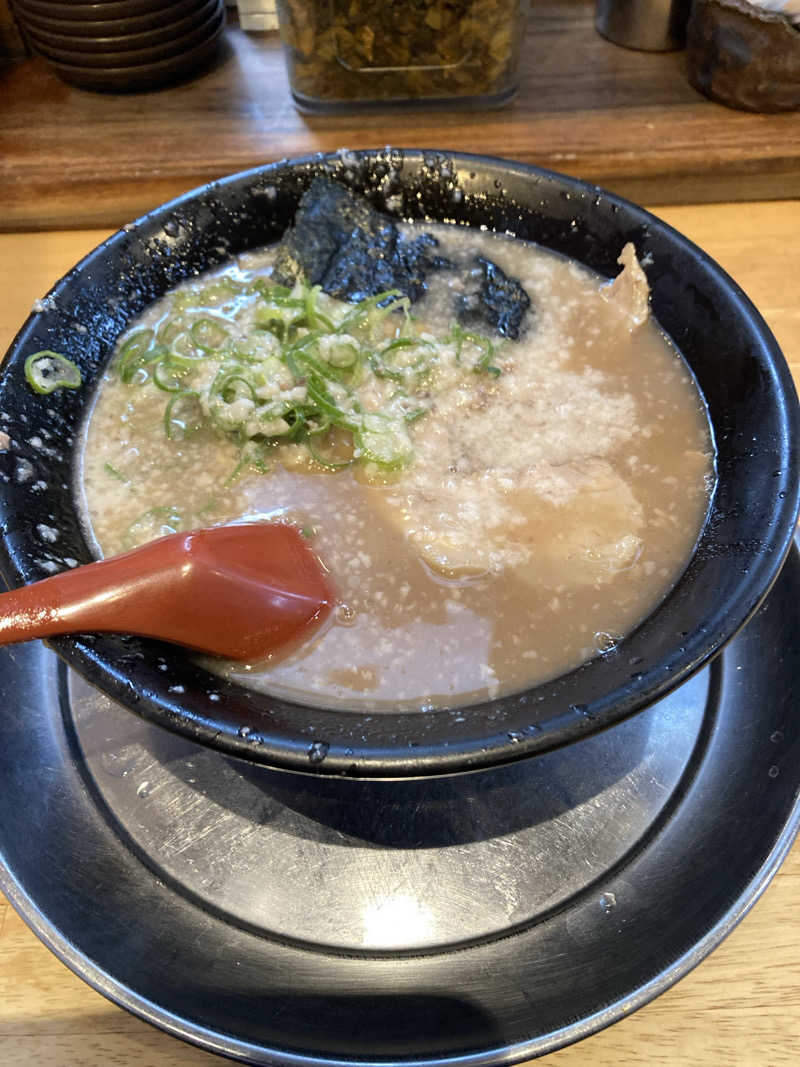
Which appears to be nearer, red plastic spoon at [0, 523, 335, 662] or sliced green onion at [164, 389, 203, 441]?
red plastic spoon at [0, 523, 335, 662]

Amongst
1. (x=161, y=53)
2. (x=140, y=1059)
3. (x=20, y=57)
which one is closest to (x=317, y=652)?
(x=140, y=1059)

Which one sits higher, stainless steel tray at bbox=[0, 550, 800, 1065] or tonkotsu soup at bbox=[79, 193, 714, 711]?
tonkotsu soup at bbox=[79, 193, 714, 711]

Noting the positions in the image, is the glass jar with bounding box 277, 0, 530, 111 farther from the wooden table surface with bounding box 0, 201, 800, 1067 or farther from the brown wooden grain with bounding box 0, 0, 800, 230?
the wooden table surface with bounding box 0, 201, 800, 1067

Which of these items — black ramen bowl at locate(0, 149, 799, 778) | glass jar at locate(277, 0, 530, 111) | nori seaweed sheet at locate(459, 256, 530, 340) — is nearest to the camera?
black ramen bowl at locate(0, 149, 799, 778)

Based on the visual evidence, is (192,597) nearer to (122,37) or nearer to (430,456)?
(430,456)

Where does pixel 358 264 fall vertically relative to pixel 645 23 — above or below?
below

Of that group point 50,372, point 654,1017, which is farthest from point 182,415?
point 654,1017

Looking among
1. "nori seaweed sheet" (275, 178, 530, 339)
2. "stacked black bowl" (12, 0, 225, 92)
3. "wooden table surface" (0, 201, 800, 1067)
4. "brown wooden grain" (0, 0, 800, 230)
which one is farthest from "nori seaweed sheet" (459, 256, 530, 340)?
"stacked black bowl" (12, 0, 225, 92)
